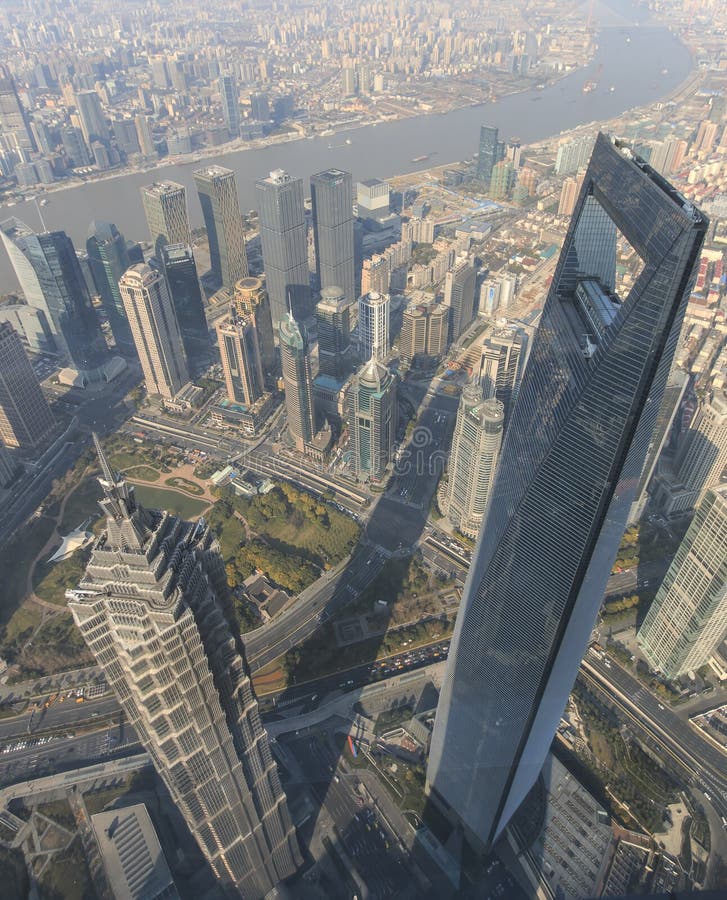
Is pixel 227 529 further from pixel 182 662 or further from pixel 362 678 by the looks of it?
pixel 182 662

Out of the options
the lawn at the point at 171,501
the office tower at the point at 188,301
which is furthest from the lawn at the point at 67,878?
the office tower at the point at 188,301

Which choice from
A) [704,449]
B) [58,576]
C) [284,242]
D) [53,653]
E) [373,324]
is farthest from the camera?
[284,242]

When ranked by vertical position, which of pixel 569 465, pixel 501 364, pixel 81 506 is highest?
pixel 569 465

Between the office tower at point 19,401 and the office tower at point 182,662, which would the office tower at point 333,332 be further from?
the office tower at point 182,662

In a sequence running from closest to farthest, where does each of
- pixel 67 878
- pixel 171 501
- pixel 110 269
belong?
pixel 67 878
pixel 171 501
pixel 110 269

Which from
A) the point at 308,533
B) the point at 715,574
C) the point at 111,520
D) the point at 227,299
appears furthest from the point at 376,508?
the point at 227,299

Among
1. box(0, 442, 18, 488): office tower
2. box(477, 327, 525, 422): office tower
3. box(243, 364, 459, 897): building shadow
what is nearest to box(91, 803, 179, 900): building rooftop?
box(243, 364, 459, 897): building shadow

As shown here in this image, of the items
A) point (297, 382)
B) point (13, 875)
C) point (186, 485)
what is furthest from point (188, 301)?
point (13, 875)
